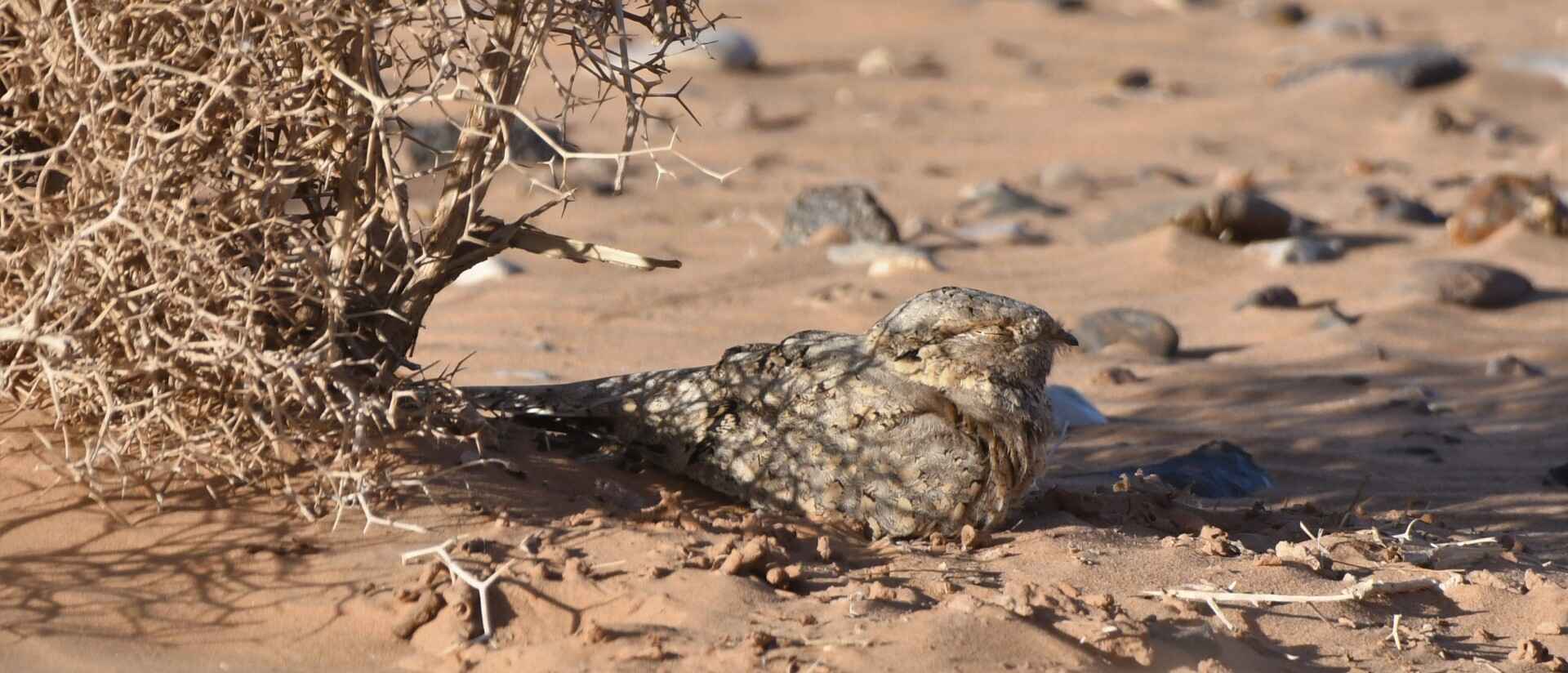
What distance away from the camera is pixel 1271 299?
734 cm

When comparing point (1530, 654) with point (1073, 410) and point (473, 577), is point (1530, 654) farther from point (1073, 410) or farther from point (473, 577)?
point (1073, 410)

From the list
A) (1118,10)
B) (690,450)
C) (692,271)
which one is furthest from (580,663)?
(1118,10)

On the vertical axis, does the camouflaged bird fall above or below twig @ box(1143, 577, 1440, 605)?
above

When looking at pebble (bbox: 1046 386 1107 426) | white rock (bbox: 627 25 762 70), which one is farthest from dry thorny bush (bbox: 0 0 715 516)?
white rock (bbox: 627 25 762 70)

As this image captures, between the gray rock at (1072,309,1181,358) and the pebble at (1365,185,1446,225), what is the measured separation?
9.57 ft

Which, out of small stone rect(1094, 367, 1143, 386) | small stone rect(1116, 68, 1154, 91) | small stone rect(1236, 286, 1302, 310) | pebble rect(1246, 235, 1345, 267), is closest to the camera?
small stone rect(1094, 367, 1143, 386)

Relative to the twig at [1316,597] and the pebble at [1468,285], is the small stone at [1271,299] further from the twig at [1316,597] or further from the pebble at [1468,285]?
the twig at [1316,597]

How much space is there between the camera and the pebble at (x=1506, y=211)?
851 cm

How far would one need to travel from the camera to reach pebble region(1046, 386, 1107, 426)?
5.41 metres

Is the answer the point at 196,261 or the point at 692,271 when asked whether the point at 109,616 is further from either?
the point at 692,271

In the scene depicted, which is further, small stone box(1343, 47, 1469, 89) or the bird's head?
small stone box(1343, 47, 1469, 89)

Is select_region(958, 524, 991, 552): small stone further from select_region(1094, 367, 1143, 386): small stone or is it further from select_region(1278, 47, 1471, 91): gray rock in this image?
select_region(1278, 47, 1471, 91): gray rock

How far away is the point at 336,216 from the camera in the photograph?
3307 millimetres

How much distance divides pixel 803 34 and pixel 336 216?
12196 mm
